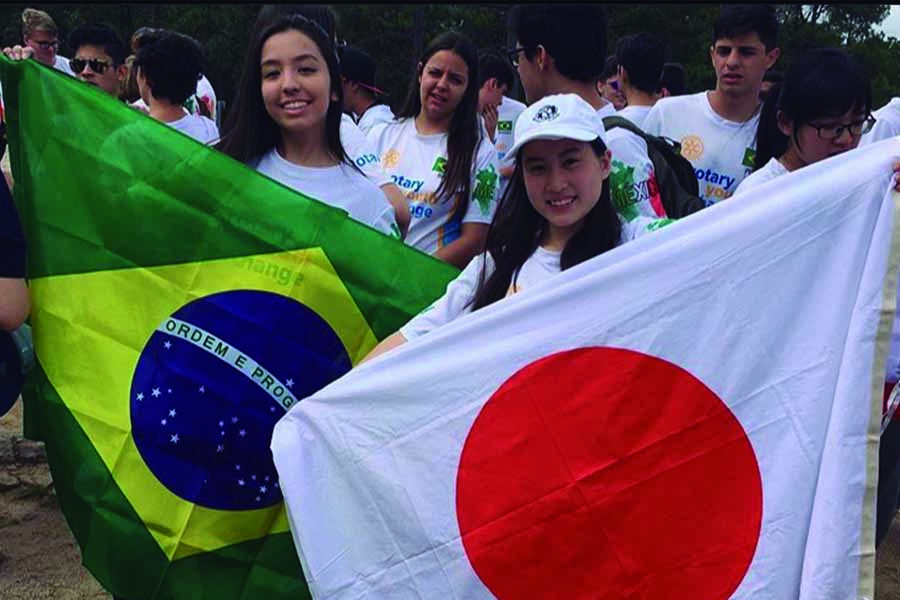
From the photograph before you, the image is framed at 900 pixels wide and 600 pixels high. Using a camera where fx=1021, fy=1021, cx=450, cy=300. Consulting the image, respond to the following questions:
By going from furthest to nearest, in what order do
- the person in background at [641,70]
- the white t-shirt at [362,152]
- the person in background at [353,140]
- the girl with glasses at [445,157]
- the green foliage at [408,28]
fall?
the green foliage at [408,28] → the person in background at [641,70] → the girl with glasses at [445,157] → the white t-shirt at [362,152] → the person in background at [353,140]

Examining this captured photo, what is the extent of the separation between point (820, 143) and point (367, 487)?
1.56 m

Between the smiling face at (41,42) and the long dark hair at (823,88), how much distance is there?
19.0 ft

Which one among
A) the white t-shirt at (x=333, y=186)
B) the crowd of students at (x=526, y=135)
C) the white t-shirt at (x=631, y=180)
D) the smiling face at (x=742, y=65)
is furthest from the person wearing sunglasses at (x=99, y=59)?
the white t-shirt at (x=631, y=180)

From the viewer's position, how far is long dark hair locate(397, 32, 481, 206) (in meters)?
3.77

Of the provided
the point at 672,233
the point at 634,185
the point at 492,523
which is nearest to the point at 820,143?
the point at 634,185

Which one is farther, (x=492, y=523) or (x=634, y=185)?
(x=634, y=185)

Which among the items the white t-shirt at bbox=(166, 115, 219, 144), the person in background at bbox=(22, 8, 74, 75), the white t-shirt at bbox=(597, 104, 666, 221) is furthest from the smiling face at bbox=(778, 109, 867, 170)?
the person in background at bbox=(22, 8, 74, 75)

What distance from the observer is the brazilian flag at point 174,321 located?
8.79ft

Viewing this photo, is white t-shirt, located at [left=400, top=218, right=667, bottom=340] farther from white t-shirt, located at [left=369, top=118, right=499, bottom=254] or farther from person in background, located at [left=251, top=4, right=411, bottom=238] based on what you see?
white t-shirt, located at [left=369, top=118, right=499, bottom=254]

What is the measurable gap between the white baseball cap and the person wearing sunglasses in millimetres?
4020

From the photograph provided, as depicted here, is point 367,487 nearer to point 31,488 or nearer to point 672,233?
point 672,233

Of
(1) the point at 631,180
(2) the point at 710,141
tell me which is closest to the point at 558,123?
(1) the point at 631,180

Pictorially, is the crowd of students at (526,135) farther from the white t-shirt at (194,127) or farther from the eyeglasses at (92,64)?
the eyeglasses at (92,64)

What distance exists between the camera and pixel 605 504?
2281 mm
